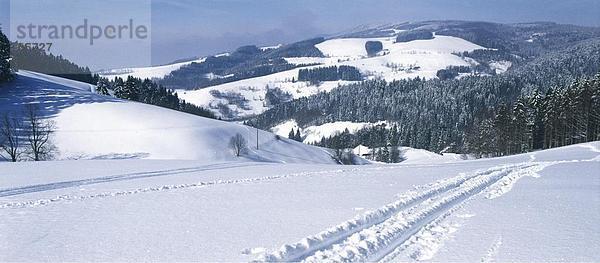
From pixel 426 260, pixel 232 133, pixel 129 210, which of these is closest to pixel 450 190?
pixel 426 260

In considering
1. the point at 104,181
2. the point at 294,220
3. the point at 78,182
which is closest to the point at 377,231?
the point at 294,220

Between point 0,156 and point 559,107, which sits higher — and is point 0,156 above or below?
below

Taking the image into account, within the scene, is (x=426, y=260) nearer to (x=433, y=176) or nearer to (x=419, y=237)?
(x=419, y=237)

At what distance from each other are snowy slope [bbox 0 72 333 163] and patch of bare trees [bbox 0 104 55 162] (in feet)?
5.92

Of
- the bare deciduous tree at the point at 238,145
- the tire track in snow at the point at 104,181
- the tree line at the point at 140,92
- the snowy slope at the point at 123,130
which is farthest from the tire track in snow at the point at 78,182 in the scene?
the tree line at the point at 140,92

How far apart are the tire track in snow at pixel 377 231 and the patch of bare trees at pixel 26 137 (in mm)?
55944

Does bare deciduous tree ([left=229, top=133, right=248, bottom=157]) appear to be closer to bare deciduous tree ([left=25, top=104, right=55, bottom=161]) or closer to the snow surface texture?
bare deciduous tree ([left=25, top=104, right=55, bottom=161])

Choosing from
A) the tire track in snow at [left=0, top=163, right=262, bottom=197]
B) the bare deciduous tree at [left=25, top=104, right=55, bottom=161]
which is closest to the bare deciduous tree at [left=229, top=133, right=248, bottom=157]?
the bare deciduous tree at [left=25, top=104, right=55, bottom=161]

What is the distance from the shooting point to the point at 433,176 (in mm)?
24875

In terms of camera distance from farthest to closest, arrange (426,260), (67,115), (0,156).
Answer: (67,115), (0,156), (426,260)

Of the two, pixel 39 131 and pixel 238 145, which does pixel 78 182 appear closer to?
pixel 39 131

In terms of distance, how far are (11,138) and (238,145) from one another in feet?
120

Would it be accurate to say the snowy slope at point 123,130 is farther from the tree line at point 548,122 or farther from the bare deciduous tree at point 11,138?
the tree line at point 548,122

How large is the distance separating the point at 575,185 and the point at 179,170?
895 inches
